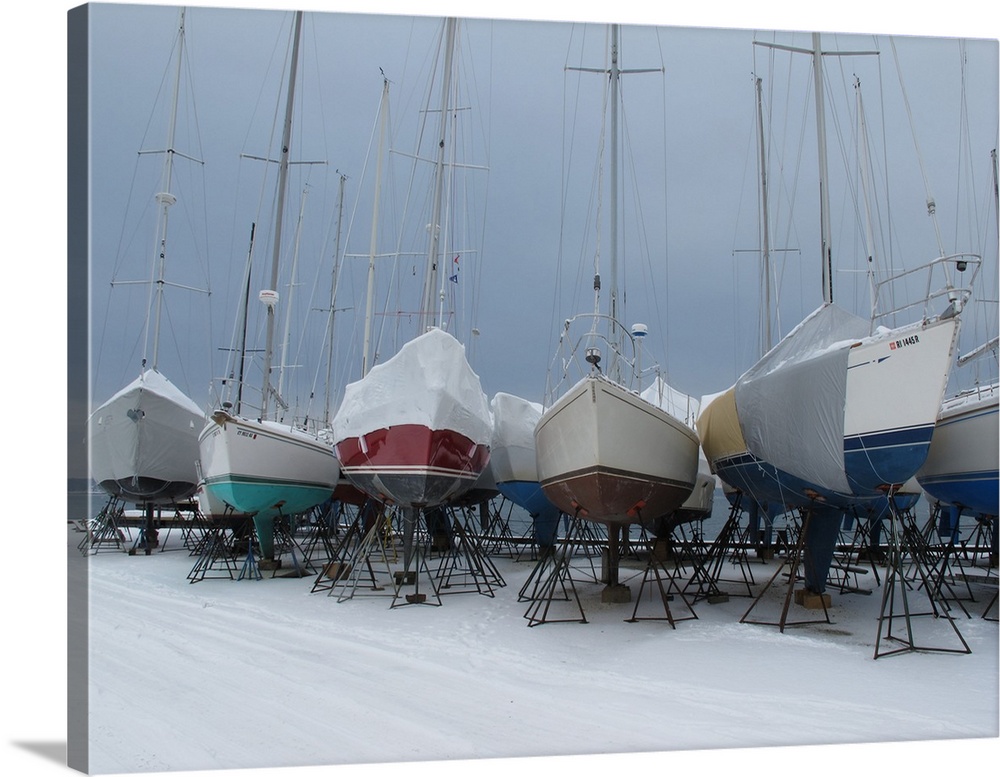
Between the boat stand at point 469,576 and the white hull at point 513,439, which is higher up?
the white hull at point 513,439

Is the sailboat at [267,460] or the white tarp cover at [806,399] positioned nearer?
the white tarp cover at [806,399]

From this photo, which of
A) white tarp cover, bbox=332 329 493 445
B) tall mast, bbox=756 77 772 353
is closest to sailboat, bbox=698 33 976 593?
white tarp cover, bbox=332 329 493 445

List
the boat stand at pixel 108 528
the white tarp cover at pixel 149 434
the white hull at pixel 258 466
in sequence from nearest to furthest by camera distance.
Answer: the white hull at pixel 258 466 → the white tarp cover at pixel 149 434 → the boat stand at pixel 108 528

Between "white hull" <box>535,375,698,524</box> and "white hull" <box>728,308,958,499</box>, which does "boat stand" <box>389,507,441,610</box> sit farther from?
"white hull" <box>728,308,958,499</box>

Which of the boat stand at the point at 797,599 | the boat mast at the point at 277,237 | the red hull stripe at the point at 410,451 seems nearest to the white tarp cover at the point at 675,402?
the boat stand at the point at 797,599

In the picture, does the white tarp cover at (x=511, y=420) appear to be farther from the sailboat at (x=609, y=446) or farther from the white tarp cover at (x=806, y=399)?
the white tarp cover at (x=806, y=399)

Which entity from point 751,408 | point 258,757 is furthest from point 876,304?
point 258,757

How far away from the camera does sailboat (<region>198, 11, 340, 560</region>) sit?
10961mm

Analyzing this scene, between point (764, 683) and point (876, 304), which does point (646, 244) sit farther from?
point (764, 683)

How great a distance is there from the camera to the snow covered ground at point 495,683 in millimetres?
4168

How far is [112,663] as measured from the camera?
557cm

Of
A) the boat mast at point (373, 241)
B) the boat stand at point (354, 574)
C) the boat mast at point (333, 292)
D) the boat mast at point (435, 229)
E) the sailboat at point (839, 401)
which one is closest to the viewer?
the sailboat at point (839, 401)

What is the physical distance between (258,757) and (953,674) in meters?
5.13

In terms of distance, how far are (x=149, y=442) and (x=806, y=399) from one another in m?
12.3
